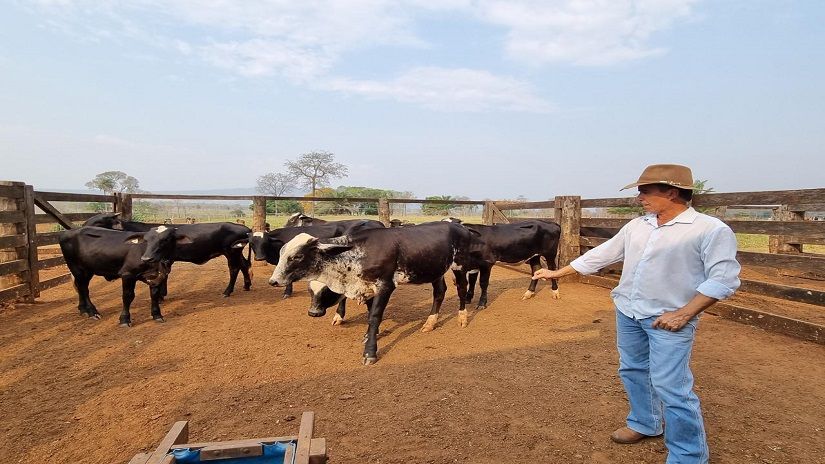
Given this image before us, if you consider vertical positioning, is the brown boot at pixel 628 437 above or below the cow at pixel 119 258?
below

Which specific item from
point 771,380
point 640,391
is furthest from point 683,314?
point 771,380

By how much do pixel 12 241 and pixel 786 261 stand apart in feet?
39.2

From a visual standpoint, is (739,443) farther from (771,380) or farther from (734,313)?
(734,313)

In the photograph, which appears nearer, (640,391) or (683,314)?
(683,314)

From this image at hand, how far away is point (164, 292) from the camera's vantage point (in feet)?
27.9

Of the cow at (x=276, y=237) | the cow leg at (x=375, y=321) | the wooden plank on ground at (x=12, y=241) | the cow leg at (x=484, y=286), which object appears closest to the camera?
the cow leg at (x=375, y=321)

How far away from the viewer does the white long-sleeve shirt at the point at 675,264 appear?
2.57 metres

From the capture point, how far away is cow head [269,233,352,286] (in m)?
5.53

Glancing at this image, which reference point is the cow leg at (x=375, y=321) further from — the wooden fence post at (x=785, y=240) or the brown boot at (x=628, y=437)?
the wooden fence post at (x=785, y=240)

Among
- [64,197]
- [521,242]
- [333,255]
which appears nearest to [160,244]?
[333,255]

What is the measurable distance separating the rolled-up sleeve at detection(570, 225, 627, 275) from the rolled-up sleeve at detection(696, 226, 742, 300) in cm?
69

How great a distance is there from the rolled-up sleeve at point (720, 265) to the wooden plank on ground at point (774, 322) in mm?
4403

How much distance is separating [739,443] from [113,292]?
33.5 ft

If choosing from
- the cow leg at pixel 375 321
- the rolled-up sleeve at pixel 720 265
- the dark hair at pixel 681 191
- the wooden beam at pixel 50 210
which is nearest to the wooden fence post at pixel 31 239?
the wooden beam at pixel 50 210
